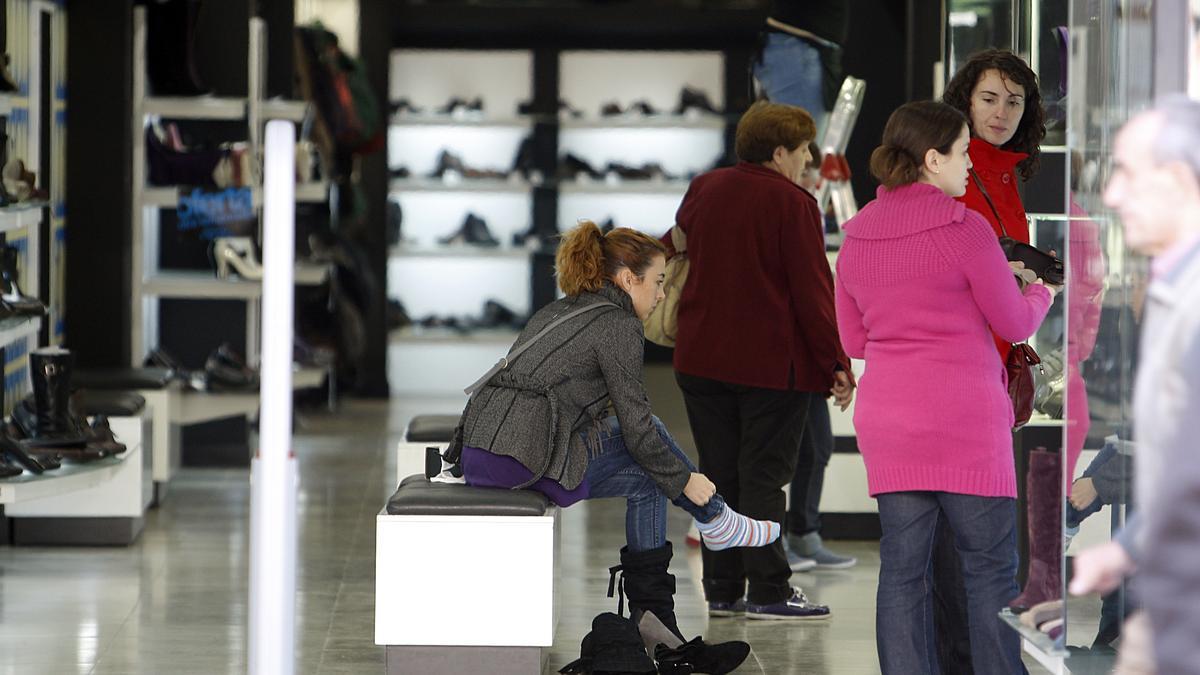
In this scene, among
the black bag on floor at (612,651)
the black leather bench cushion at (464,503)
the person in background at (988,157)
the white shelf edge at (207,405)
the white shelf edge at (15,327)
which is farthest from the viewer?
the white shelf edge at (207,405)

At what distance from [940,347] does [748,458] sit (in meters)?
1.56

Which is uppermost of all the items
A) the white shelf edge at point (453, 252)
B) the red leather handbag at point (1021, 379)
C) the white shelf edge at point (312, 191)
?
the white shelf edge at point (312, 191)

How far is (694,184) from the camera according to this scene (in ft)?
16.6

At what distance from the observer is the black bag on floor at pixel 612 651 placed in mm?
4188

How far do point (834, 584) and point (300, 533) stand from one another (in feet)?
6.68

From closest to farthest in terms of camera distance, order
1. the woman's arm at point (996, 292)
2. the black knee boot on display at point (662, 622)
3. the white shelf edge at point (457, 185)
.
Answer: the woman's arm at point (996, 292) < the black knee boot on display at point (662, 622) < the white shelf edge at point (457, 185)

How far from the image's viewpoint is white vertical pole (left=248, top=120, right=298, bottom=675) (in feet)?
7.70

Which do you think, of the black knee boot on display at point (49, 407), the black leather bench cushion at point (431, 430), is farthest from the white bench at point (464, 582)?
the black knee boot on display at point (49, 407)

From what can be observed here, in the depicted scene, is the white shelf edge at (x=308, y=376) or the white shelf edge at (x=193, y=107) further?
the white shelf edge at (x=308, y=376)

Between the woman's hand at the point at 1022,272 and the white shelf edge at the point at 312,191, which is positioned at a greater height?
the white shelf edge at the point at 312,191

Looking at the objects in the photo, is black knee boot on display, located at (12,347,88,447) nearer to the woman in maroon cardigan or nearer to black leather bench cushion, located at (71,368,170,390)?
black leather bench cushion, located at (71,368,170,390)

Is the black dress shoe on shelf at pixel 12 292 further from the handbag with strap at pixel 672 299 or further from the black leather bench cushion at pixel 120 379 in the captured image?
the handbag with strap at pixel 672 299

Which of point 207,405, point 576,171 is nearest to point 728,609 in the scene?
point 207,405

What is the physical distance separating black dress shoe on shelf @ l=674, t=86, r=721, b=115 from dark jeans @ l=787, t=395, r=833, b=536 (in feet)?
20.0
